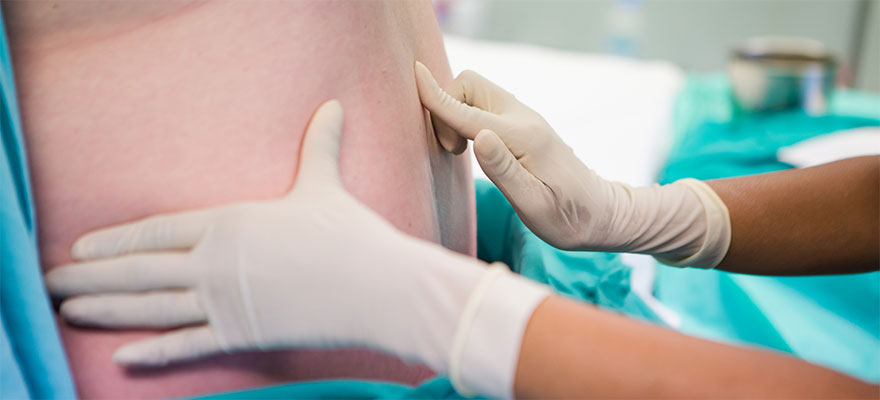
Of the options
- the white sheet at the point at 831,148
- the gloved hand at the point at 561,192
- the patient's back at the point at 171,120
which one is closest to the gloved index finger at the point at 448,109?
the gloved hand at the point at 561,192

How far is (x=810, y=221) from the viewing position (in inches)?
35.2

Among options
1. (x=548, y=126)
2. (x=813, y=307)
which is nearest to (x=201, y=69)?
(x=548, y=126)

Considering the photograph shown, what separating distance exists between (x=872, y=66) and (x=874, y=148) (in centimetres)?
202

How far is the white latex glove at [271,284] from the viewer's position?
562 millimetres

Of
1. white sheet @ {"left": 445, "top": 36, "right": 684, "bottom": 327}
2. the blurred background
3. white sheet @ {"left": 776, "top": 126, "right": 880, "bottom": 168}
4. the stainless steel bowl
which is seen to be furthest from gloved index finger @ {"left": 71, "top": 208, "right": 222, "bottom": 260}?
the blurred background

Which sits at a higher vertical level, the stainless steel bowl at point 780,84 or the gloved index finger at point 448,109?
the gloved index finger at point 448,109

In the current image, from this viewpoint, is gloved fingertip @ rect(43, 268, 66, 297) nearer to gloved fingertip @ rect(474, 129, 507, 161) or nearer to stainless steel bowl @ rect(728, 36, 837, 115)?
gloved fingertip @ rect(474, 129, 507, 161)

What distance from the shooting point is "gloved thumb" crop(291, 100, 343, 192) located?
63 centimetres

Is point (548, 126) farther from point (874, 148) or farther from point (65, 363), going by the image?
point (874, 148)

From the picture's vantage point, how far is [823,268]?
2.97ft

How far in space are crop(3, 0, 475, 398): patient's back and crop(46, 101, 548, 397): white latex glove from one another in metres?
0.03

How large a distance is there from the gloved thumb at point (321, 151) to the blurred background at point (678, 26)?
8.95ft

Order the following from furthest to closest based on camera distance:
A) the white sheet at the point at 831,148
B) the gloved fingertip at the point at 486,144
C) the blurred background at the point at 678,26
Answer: the blurred background at the point at 678,26 → the white sheet at the point at 831,148 → the gloved fingertip at the point at 486,144

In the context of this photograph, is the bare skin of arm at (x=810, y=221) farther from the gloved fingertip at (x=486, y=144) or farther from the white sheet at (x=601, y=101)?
the gloved fingertip at (x=486, y=144)
